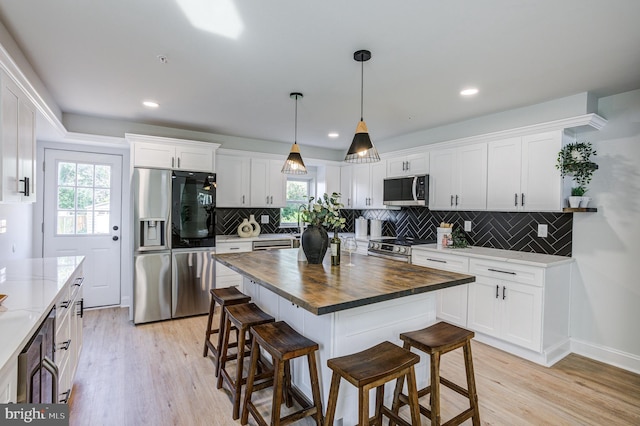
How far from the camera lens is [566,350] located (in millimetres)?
3213

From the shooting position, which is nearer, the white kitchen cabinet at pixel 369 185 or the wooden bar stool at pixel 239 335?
the wooden bar stool at pixel 239 335

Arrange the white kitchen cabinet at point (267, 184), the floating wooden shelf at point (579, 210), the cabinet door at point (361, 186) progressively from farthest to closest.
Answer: the cabinet door at point (361, 186) → the white kitchen cabinet at point (267, 184) → the floating wooden shelf at point (579, 210)

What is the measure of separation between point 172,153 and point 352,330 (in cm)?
324

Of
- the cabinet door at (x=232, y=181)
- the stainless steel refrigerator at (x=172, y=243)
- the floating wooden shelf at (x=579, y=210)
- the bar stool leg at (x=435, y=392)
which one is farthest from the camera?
the cabinet door at (x=232, y=181)

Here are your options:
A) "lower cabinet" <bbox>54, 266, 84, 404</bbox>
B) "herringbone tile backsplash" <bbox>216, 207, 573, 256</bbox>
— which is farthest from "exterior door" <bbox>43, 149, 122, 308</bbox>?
"lower cabinet" <bbox>54, 266, 84, 404</bbox>

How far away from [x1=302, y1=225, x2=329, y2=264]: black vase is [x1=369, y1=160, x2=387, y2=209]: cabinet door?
2.64m

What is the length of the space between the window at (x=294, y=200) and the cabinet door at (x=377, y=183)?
115cm

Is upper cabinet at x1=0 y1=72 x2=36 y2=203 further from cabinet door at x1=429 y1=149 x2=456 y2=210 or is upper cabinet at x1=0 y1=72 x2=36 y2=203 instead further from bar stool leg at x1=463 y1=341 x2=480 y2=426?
cabinet door at x1=429 y1=149 x2=456 y2=210

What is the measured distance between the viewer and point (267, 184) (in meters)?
5.07

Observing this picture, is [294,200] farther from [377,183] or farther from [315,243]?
[315,243]

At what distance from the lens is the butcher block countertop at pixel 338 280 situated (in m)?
1.66

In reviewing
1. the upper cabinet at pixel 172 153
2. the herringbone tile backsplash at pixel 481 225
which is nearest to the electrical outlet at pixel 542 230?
the herringbone tile backsplash at pixel 481 225

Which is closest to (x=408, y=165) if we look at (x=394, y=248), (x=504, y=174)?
(x=394, y=248)

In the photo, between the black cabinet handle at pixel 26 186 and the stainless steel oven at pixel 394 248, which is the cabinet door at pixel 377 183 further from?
the black cabinet handle at pixel 26 186
